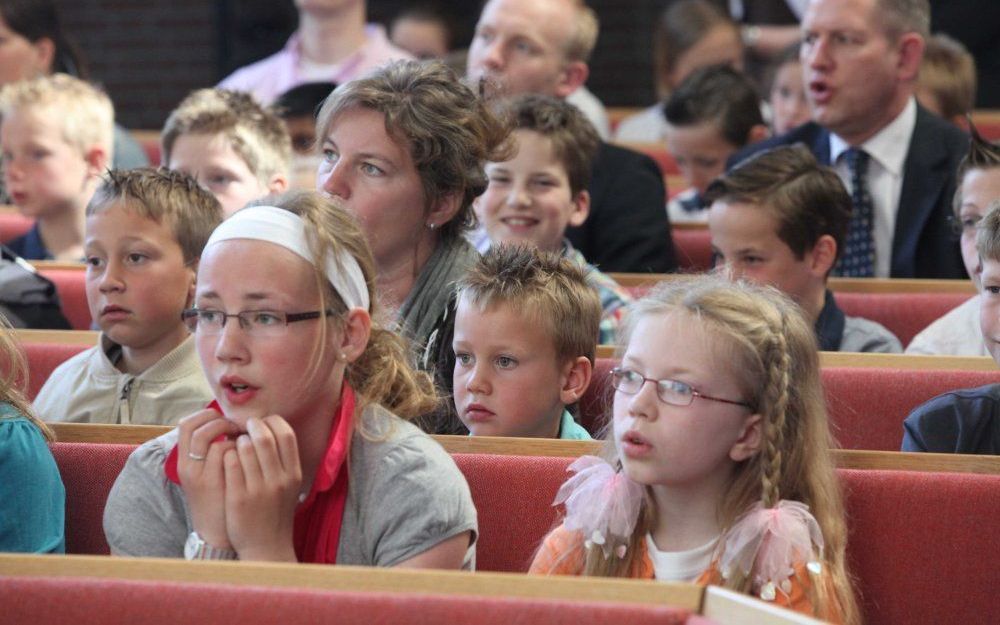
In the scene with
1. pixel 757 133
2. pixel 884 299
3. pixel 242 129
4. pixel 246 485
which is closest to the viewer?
pixel 246 485

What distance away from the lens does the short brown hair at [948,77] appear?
486cm

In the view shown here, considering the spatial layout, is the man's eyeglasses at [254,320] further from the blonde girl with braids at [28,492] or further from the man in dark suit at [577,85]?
the man in dark suit at [577,85]

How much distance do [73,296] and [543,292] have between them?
138 centimetres

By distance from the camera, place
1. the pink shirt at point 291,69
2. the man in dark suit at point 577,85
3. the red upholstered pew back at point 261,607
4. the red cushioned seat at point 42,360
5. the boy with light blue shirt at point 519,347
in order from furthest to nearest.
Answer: the pink shirt at point 291,69, the man in dark suit at point 577,85, the red cushioned seat at point 42,360, the boy with light blue shirt at point 519,347, the red upholstered pew back at point 261,607

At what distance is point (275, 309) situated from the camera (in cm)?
193

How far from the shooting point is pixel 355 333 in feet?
6.59

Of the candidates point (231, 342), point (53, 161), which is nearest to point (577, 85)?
point (53, 161)

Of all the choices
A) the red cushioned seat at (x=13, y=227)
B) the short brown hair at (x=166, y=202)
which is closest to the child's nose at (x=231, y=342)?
the short brown hair at (x=166, y=202)

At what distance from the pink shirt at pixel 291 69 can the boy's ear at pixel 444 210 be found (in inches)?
106

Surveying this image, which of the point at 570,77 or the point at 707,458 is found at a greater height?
the point at 570,77

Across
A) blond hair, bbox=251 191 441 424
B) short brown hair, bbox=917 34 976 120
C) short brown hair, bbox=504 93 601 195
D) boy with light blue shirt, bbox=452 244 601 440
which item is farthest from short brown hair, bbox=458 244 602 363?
short brown hair, bbox=917 34 976 120

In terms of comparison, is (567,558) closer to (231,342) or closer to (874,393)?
(231,342)

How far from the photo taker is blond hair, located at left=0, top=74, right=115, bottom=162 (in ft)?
13.3

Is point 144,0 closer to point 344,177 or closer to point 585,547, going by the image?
Answer: point 344,177
